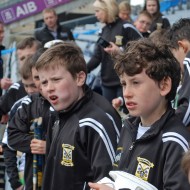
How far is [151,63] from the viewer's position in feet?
10.3

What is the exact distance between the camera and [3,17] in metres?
16.3

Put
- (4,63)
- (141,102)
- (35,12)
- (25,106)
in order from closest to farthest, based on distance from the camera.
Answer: (141,102), (25,106), (4,63), (35,12)

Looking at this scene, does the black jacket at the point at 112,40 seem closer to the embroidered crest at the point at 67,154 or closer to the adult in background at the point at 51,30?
the adult in background at the point at 51,30

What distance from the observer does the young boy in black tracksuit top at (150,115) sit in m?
2.97

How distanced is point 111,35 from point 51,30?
1921 millimetres

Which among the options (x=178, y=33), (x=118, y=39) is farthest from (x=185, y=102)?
(x=118, y=39)

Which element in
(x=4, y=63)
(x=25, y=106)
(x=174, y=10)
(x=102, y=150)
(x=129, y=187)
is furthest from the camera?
(x=174, y=10)

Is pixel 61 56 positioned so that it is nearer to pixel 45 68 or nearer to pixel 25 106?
pixel 45 68

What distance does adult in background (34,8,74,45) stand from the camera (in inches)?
375

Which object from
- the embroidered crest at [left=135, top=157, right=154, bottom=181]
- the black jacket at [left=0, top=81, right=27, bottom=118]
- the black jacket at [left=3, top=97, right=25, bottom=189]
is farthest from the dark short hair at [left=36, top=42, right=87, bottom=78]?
the black jacket at [left=0, top=81, right=27, bottom=118]

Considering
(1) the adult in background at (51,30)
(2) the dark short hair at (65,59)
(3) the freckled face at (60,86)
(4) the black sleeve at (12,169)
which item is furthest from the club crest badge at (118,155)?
(1) the adult in background at (51,30)

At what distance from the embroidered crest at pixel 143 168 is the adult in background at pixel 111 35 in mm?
4846

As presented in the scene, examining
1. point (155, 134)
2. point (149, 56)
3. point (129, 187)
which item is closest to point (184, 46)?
→ point (149, 56)

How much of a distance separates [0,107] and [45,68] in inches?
85.2
